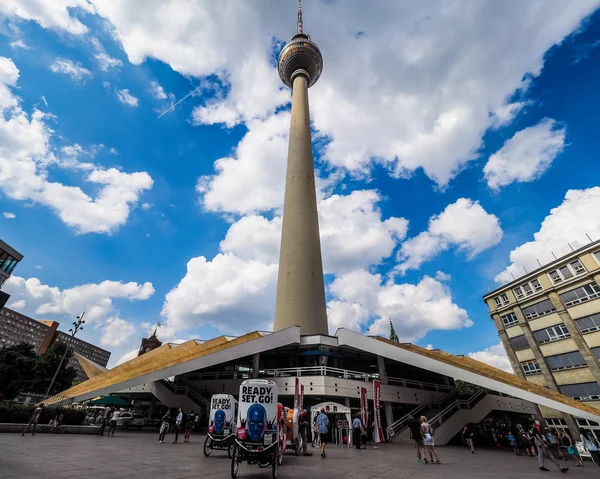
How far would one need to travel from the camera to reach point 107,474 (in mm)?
6734

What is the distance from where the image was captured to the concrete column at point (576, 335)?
3478cm

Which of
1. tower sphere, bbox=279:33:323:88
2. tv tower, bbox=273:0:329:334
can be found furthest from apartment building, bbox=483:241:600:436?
tower sphere, bbox=279:33:323:88

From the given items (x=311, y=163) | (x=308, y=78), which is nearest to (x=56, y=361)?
(x=311, y=163)

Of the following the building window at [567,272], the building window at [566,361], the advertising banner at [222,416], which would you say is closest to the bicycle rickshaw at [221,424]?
the advertising banner at [222,416]

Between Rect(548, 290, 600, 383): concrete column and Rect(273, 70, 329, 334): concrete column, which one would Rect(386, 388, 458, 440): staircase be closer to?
Rect(273, 70, 329, 334): concrete column

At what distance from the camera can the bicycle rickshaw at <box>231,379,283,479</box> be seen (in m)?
7.28

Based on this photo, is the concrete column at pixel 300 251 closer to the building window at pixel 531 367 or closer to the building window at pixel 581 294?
the building window at pixel 531 367

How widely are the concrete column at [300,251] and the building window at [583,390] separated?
30949 mm

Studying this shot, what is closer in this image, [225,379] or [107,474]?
[107,474]

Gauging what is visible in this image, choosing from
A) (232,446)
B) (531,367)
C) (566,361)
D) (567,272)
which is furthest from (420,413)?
(567,272)

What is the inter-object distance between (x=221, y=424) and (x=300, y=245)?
24833 millimetres

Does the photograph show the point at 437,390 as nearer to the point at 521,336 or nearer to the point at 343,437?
the point at 343,437

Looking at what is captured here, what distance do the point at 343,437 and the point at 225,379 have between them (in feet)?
35.8

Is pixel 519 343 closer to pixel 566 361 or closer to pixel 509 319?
pixel 509 319
